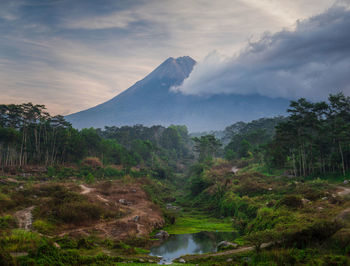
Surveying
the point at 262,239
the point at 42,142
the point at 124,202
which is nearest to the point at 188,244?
the point at 262,239

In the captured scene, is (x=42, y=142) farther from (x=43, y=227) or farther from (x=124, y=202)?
(x=43, y=227)

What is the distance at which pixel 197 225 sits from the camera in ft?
111

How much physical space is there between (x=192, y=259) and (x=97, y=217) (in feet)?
41.9

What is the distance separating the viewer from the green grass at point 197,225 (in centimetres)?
3097

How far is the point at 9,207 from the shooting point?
2608 centimetres

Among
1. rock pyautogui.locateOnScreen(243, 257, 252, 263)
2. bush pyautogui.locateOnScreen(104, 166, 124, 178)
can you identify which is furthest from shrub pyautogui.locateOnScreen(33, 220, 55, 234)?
bush pyautogui.locateOnScreen(104, 166, 124, 178)

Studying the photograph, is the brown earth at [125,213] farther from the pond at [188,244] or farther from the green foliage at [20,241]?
the green foliage at [20,241]

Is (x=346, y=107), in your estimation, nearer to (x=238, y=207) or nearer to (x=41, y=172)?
(x=238, y=207)

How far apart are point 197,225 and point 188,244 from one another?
7500 mm

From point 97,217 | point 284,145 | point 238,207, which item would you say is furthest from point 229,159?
point 97,217

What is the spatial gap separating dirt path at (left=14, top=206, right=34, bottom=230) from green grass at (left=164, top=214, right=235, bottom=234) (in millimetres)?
14768

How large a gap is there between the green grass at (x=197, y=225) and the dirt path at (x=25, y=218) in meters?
14.8

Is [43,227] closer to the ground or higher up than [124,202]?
higher up

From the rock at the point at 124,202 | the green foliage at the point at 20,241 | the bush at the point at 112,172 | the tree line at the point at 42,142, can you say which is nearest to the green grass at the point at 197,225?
the rock at the point at 124,202
